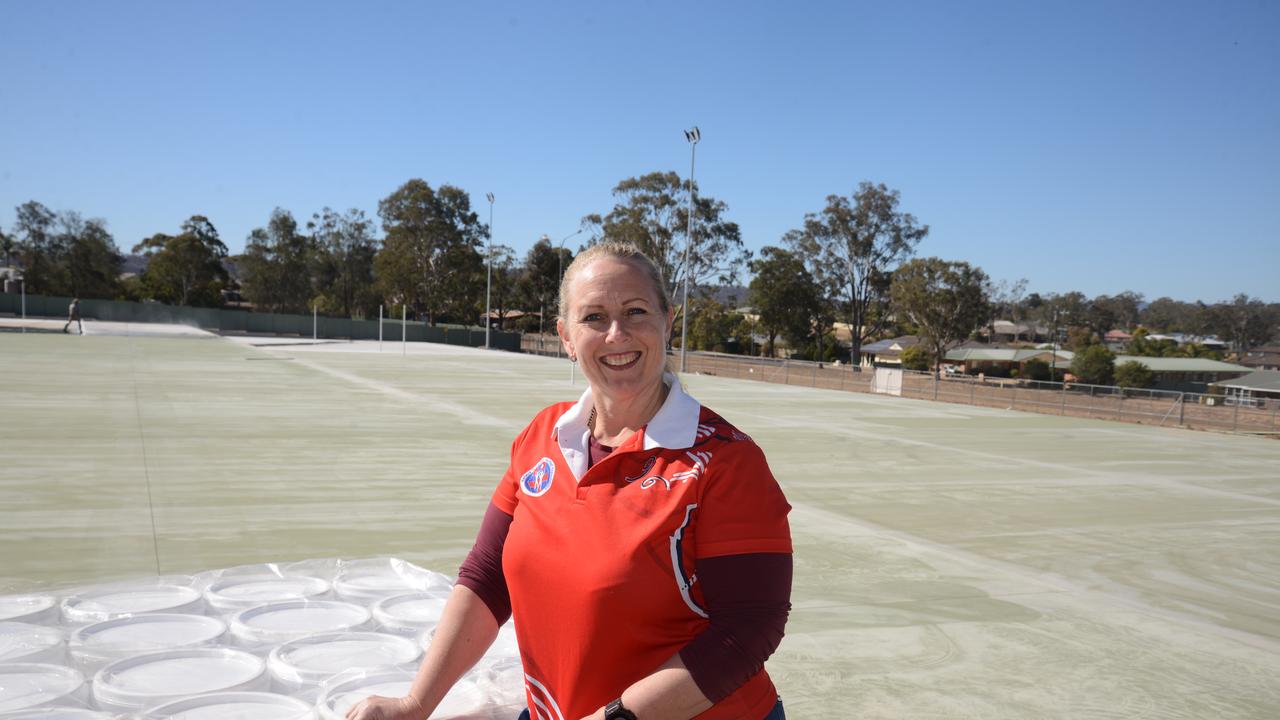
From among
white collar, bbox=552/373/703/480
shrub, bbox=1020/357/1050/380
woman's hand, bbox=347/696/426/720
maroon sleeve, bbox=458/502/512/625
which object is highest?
white collar, bbox=552/373/703/480

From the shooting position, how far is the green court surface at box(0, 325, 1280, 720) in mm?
3996

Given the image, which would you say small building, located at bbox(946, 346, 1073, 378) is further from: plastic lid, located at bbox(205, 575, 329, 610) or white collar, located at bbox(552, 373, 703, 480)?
white collar, located at bbox(552, 373, 703, 480)

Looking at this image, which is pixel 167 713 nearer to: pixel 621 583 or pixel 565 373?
pixel 621 583

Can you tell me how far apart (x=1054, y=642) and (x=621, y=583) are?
3.59 m

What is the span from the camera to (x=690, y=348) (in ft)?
227

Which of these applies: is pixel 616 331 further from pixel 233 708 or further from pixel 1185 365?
pixel 1185 365

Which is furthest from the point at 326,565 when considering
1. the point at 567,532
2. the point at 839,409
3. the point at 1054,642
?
the point at 839,409

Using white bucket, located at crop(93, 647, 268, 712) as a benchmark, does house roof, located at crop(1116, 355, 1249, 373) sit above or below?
above

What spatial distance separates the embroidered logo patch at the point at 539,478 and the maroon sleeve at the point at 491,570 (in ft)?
0.58

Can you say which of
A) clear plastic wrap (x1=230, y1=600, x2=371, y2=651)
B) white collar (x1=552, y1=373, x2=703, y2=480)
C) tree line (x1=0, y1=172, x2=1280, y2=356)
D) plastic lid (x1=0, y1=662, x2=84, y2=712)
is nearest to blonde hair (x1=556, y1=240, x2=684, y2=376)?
white collar (x1=552, y1=373, x2=703, y2=480)

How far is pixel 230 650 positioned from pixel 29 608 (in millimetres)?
968

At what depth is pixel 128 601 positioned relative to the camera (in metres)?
3.26

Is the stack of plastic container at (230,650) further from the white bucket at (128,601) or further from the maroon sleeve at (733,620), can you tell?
the maroon sleeve at (733,620)

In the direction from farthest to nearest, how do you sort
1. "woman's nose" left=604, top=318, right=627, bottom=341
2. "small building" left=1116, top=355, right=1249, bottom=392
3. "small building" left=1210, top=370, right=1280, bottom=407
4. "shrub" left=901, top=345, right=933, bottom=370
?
"shrub" left=901, top=345, right=933, bottom=370 < "small building" left=1116, top=355, right=1249, bottom=392 < "small building" left=1210, top=370, right=1280, bottom=407 < "woman's nose" left=604, top=318, right=627, bottom=341
